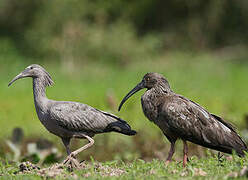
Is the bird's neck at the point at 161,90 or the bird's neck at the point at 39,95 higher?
the bird's neck at the point at 161,90

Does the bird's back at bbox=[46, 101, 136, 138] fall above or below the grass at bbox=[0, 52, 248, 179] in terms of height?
below

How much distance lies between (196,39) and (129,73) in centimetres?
1050

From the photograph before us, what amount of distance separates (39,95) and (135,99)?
6.95 metres

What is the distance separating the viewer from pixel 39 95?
23.4ft

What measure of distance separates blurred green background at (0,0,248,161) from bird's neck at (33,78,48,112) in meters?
2.31

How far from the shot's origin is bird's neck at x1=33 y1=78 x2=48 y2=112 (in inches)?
276

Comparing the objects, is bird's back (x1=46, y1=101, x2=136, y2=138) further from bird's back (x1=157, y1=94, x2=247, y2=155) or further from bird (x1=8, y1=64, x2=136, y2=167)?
bird's back (x1=157, y1=94, x2=247, y2=155)

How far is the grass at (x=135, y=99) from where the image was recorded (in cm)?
637

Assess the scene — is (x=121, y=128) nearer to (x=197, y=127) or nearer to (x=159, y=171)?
(x=197, y=127)

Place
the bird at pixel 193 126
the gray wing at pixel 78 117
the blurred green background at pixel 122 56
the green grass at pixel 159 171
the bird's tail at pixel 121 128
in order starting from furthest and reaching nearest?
the blurred green background at pixel 122 56 < the bird's tail at pixel 121 128 < the gray wing at pixel 78 117 < the bird at pixel 193 126 < the green grass at pixel 159 171

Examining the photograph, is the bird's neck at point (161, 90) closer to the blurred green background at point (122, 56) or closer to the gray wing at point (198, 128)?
the gray wing at point (198, 128)

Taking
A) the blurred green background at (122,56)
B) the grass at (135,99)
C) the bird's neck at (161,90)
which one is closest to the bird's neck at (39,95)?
the grass at (135,99)

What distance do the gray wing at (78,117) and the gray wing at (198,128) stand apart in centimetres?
92

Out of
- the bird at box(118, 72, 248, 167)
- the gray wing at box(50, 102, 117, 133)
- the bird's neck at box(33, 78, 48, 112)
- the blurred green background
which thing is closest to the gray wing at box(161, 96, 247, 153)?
the bird at box(118, 72, 248, 167)
